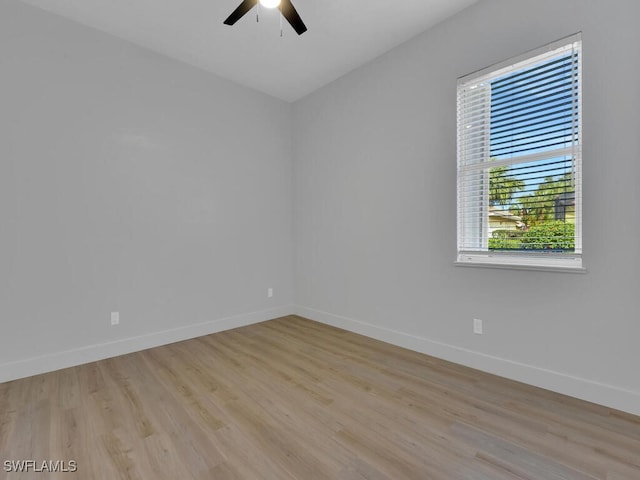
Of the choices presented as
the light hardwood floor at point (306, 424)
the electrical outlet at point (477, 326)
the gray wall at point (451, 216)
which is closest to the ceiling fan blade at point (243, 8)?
the gray wall at point (451, 216)

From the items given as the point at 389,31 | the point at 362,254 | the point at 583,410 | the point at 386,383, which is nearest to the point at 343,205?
the point at 362,254

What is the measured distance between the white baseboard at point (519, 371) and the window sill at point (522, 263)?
0.75m

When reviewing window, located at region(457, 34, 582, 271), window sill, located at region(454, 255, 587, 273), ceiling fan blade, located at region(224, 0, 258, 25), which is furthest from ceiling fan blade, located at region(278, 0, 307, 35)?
window sill, located at region(454, 255, 587, 273)

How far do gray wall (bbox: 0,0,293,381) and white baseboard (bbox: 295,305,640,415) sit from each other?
1.83 m

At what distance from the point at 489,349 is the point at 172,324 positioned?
3161 mm

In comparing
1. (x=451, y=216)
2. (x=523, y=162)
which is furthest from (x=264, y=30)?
(x=523, y=162)

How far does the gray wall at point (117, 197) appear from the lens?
8.77 ft

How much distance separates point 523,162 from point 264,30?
2.59 metres

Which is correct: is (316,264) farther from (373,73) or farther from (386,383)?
(373,73)

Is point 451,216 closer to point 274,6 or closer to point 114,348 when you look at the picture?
point 274,6

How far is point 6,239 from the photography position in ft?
8.54

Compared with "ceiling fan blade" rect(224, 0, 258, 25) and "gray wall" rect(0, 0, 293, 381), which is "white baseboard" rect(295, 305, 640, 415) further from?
"ceiling fan blade" rect(224, 0, 258, 25)

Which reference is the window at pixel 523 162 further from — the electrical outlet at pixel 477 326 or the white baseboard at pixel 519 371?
the white baseboard at pixel 519 371

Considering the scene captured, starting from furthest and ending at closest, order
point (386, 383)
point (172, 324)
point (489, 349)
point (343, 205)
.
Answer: point (343, 205)
point (172, 324)
point (489, 349)
point (386, 383)
